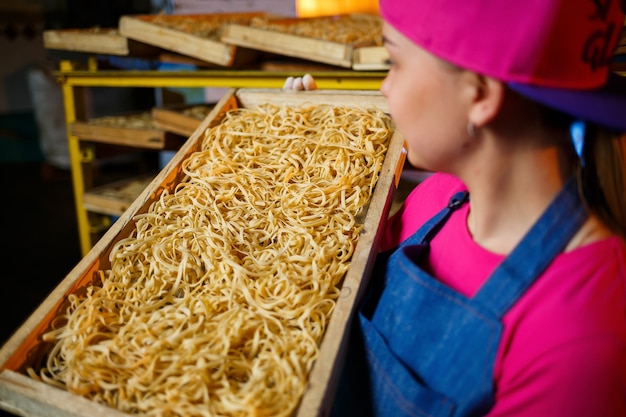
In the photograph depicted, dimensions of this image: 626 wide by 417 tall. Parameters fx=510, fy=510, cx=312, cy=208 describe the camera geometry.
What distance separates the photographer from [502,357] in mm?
926

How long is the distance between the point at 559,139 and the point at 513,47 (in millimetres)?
243

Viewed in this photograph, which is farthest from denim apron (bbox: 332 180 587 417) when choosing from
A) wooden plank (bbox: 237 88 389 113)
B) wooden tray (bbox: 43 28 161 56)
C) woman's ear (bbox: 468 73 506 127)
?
wooden tray (bbox: 43 28 161 56)

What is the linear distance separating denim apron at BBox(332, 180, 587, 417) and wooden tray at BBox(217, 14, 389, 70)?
1.42m

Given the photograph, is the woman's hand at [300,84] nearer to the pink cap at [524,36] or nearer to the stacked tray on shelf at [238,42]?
the stacked tray on shelf at [238,42]

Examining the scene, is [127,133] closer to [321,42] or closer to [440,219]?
[321,42]

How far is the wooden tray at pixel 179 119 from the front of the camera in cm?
299

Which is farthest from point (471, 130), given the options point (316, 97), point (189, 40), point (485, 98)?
point (189, 40)

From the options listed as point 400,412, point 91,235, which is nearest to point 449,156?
point 400,412

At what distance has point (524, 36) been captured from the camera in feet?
2.64

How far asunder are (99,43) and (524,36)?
3138 millimetres

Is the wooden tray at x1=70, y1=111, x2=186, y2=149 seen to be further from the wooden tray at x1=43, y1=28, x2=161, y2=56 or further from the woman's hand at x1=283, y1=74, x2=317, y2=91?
the woman's hand at x1=283, y1=74, x2=317, y2=91

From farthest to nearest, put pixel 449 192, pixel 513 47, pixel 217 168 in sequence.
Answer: pixel 217 168
pixel 449 192
pixel 513 47

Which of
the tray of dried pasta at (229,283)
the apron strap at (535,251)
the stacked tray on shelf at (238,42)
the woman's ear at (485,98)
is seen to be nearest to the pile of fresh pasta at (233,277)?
the tray of dried pasta at (229,283)

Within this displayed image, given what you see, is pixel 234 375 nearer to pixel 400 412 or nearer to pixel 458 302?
pixel 400 412
